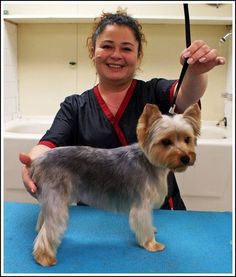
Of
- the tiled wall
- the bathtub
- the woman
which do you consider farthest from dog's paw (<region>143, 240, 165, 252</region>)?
the tiled wall

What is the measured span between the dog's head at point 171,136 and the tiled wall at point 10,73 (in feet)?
7.70

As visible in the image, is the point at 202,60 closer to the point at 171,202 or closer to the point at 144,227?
the point at 144,227

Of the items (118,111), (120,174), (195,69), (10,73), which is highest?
(10,73)

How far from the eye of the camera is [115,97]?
1360mm

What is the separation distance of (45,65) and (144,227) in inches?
97.9

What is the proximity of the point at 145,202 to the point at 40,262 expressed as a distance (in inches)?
14.7

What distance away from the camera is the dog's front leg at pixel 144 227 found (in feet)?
3.37

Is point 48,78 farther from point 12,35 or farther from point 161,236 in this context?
point 161,236

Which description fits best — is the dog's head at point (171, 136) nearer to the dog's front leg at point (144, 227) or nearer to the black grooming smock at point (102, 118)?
the dog's front leg at point (144, 227)

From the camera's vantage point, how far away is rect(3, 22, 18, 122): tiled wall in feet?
9.80

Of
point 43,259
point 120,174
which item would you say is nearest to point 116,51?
point 120,174

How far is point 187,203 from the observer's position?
8.07 feet

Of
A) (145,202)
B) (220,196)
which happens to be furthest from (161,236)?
(220,196)

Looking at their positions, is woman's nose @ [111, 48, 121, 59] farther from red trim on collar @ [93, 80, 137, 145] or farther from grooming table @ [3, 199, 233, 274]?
grooming table @ [3, 199, 233, 274]
